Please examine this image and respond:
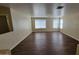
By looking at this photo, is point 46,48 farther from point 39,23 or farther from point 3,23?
point 39,23

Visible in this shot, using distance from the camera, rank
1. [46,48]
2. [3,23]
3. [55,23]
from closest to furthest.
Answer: [3,23], [46,48], [55,23]

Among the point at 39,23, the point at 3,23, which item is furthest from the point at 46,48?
the point at 39,23

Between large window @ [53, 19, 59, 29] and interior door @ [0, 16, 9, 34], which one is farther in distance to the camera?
large window @ [53, 19, 59, 29]

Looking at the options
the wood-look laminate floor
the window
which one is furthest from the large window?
the wood-look laminate floor

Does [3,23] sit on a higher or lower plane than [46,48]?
higher

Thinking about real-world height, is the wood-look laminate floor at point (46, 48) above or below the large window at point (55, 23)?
below

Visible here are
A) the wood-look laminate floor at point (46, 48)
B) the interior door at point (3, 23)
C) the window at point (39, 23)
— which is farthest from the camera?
the window at point (39, 23)

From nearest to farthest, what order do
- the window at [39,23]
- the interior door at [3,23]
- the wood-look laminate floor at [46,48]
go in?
the interior door at [3,23]
the wood-look laminate floor at [46,48]
the window at [39,23]

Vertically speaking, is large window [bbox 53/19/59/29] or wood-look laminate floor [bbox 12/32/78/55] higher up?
large window [bbox 53/19/59/29]

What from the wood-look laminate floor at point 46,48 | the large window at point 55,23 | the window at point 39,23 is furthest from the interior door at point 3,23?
the large window at point 55,23

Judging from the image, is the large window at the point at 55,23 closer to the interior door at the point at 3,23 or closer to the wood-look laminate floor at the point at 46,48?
the wood-look laminate floor at the point at 46,48

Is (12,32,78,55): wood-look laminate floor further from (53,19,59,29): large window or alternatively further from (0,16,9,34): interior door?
(53,19,59,29): large window
